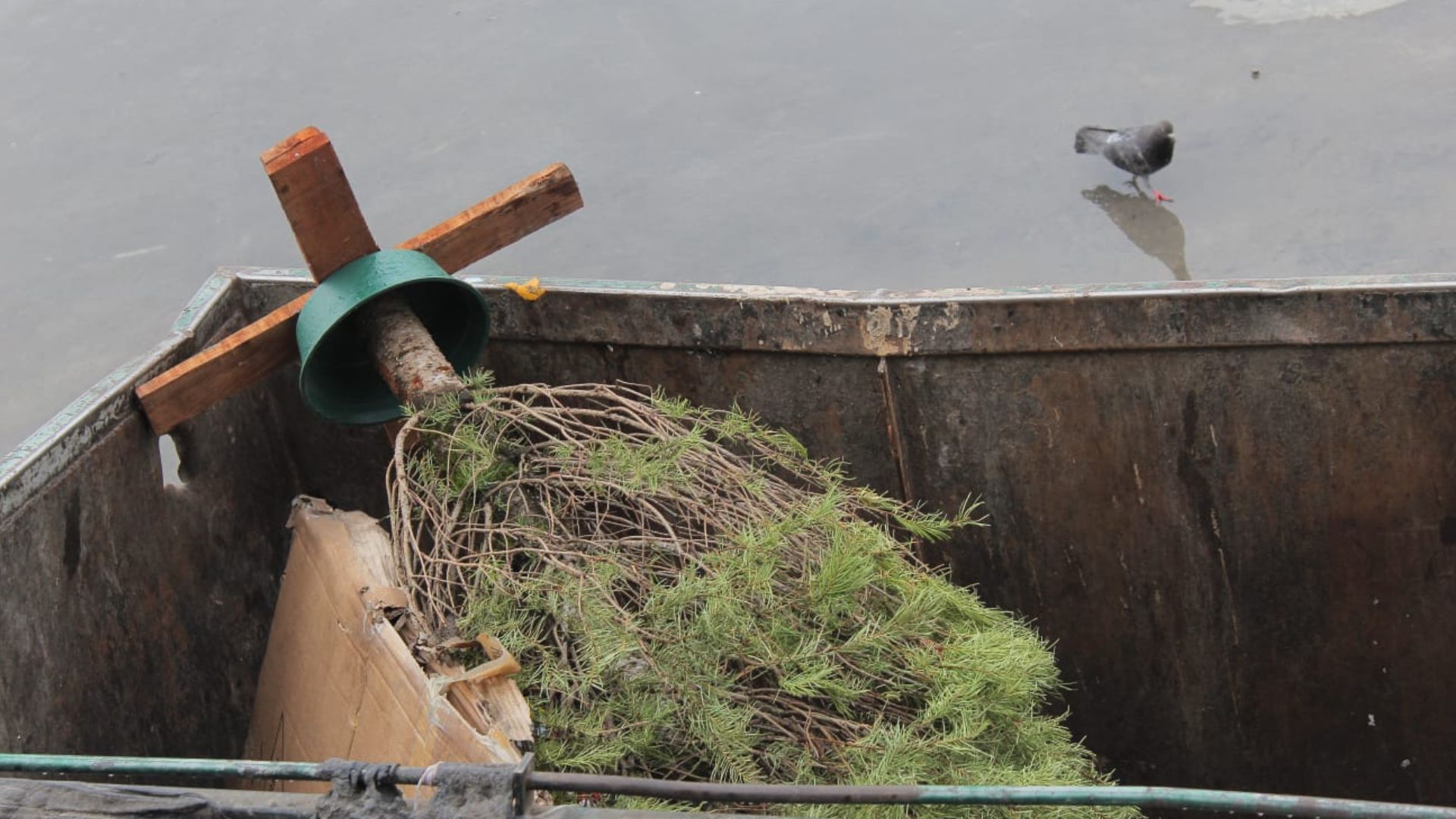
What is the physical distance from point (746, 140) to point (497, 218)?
11.4 feet

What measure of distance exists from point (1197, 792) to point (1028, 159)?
5038mm

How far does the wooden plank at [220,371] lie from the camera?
115 inches

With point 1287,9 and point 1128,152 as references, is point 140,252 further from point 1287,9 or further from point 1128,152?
point 1287,9

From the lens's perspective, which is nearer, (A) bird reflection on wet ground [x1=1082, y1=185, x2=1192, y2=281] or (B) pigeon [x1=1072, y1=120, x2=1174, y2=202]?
(A) bird reflection on wet ground [x1=1082, y1=185, x2=1192, y2=281]

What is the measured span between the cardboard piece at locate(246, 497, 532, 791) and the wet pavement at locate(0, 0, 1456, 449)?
109 inches

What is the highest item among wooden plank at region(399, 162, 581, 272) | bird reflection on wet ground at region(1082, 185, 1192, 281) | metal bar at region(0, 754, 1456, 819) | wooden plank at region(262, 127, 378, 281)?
wooden plank at region(262, 127, 378, 281)

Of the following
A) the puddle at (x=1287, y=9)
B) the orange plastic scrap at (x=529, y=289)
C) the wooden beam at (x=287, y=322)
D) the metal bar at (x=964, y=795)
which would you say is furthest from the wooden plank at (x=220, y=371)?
the puddle at (x=1287, y=9)

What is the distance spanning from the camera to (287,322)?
2.95m

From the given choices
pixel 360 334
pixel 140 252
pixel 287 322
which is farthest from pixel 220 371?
pixel 140 252

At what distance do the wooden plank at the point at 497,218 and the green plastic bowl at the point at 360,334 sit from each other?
7cm

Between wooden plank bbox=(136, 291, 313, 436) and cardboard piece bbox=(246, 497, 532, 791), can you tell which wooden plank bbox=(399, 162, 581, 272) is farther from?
cardboard piece bbox=(246, 497, 532, 791)

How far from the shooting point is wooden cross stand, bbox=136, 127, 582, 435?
2.77 metres

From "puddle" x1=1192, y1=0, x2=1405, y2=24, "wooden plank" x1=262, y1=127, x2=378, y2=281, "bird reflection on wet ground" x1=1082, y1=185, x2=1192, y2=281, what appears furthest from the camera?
"puddle" x1=1192, y1=0, x2=1405, y2=24

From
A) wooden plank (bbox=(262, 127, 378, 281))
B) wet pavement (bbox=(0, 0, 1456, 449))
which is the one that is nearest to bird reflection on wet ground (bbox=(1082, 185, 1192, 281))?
wet pavement (bbox=(0, 0, 1456, 449))
